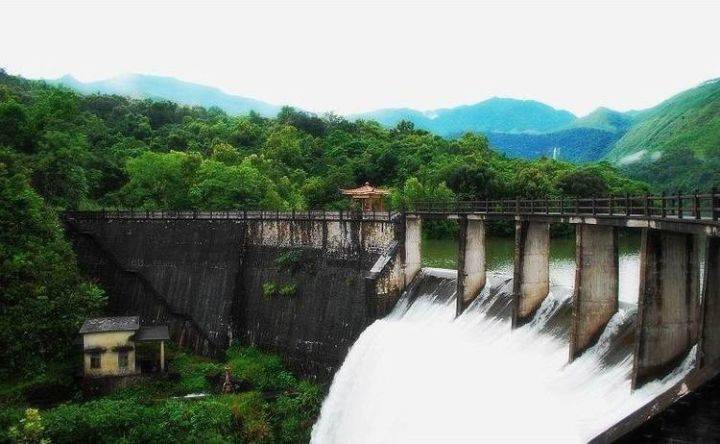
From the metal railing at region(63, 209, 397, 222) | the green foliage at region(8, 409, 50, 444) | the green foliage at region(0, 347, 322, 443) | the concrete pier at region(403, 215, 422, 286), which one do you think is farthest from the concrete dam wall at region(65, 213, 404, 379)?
the green foliage at region(8, 409, 50, 444)

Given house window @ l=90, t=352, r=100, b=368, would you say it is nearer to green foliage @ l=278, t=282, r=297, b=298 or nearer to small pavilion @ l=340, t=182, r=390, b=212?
green foliage @ l=278, t=282, r=297, b=298

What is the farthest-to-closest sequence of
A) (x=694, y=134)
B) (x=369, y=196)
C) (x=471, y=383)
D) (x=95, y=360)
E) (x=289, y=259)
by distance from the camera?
1. (x=694, y=134)
2. (x=369, y=196)
3. (x=289, y=259)
4. (x=95, y=360)
5. (x=471, y=383)

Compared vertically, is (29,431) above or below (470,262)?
below

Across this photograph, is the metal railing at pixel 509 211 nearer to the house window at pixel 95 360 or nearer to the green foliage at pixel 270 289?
the green foliage at pixel 270 289

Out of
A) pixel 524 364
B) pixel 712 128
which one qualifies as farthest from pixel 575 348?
pixel 712 128

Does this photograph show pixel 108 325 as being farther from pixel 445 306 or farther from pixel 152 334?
pixel 445 306

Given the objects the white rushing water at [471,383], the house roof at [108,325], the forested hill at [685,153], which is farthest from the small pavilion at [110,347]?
the forested hill at [685,153]

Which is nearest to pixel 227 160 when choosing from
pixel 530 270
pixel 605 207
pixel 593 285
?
pixel 530 270
